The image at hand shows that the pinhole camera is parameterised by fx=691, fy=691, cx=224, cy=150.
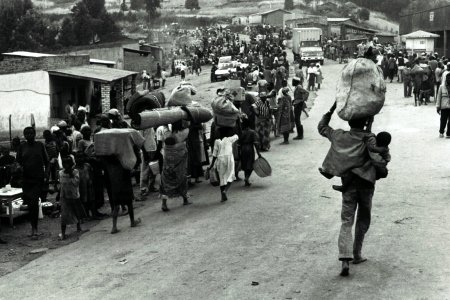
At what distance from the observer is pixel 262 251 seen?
8.20 meters

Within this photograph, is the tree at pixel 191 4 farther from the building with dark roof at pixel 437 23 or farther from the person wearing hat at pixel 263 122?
the person wearing hat at pixel 263 122

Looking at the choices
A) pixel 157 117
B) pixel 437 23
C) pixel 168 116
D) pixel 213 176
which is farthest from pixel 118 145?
pixel 437 23

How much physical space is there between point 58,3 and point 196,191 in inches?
4141

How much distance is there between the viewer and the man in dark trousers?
710 cm

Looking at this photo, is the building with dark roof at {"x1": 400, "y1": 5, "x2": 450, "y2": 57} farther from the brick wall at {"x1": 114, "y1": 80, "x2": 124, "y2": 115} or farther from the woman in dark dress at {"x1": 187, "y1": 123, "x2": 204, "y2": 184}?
the woman in dark dress at {"x1": 187, "y1": 123, "x2": 204, "y2": 184}

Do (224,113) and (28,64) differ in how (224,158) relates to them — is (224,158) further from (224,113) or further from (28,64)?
(28,64)

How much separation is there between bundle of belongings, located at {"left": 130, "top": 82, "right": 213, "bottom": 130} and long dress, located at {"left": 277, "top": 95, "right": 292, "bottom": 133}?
17.1 feet

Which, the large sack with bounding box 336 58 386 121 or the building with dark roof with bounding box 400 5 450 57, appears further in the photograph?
the building with dark roof with bounding box 400 5 450 57

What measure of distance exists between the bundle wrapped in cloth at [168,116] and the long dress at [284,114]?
17.2 ft

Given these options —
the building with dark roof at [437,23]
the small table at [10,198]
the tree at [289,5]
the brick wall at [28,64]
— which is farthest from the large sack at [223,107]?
the tree at [289,5]

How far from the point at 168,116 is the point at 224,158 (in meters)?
1.27

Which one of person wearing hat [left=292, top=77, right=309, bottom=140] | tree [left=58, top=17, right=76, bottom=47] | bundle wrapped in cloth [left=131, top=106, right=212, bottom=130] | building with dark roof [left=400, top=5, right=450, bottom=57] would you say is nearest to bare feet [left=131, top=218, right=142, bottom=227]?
bundle wrapped in cloth [left=131, top=106, right=212, bottom=130]

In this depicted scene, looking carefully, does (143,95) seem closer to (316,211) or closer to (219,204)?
(219,204)

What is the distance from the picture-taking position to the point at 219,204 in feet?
37.3
